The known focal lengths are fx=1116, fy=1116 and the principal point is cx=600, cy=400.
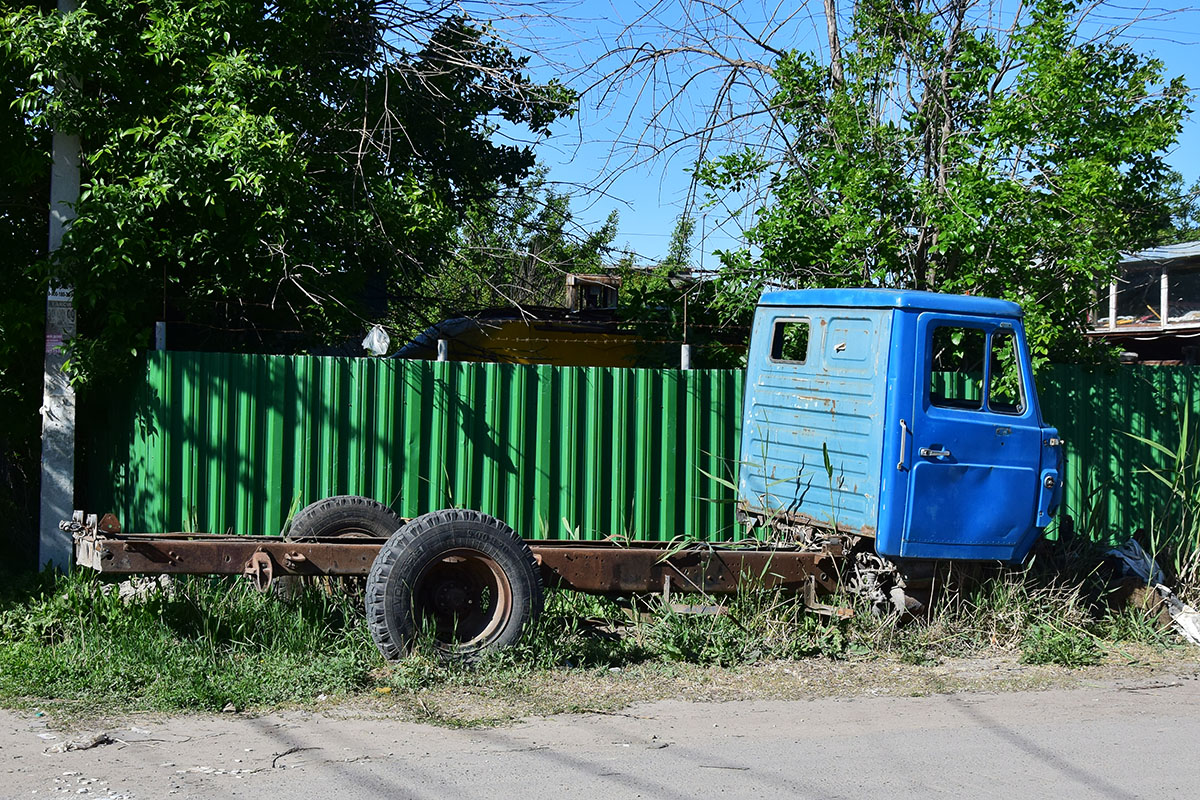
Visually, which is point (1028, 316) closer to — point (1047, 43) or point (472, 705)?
point (1047, 43)

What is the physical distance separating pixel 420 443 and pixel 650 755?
13.5 feet

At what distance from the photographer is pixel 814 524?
7.52 m

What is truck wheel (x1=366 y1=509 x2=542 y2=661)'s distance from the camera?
20.4ft

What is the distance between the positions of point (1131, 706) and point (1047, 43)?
515 centimetres

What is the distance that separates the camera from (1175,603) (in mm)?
7965

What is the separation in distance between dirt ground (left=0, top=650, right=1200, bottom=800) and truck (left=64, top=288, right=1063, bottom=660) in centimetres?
59

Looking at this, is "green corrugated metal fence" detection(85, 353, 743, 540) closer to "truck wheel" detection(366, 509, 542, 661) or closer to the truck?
the truck

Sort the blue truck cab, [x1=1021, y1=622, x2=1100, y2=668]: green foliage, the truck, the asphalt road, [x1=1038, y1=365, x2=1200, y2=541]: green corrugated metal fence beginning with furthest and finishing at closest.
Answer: [x1=1038, y1=365, x2=1200, y2=541]: green corrugated metal fence, [x1=1021, y1=622, x2=1100, y2=668]: green foliage, the blue truck cab, the truck, the asphalt road

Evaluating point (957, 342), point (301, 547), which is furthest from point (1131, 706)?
point (301, 547)

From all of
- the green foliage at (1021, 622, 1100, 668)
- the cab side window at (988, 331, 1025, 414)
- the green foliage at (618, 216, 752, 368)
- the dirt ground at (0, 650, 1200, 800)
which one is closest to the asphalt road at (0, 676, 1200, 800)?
the dirt ground at (0, 650, 1200, 800)

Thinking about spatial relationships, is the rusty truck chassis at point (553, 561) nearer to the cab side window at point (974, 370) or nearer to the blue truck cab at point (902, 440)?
the blue truck cab at point (902, 440)

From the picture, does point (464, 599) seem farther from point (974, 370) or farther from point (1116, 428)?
point (1116, 428)

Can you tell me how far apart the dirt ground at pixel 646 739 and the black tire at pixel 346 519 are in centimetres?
199

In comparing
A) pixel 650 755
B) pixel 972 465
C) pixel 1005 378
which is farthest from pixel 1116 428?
pixel 650 755
